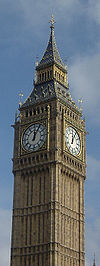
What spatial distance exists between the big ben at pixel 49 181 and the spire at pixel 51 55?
118 inches

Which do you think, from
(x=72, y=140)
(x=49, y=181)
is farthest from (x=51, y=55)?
A: (x=49, y=181)

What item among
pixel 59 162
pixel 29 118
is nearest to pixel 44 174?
pixel 59 162

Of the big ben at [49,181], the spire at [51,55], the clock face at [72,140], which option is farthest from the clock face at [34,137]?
the spire at [51,55]

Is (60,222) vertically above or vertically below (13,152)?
below

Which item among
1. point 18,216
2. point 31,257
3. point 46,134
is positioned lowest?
point 31,257

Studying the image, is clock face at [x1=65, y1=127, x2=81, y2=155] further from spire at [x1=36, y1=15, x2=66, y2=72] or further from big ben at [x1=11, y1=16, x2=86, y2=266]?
spire at [x1=36, y1=15, x2=66, y2=72]

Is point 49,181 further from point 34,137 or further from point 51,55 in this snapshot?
point 51,55

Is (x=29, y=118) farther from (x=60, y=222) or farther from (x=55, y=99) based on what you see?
(x=60, y=222)

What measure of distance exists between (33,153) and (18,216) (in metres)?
8.17

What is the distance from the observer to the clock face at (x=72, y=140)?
78.4 meters

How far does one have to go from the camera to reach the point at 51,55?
86.8m

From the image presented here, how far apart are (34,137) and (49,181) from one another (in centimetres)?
694

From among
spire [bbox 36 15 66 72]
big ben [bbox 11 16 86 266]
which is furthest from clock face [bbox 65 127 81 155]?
spire [bbox 36 15 66 72]

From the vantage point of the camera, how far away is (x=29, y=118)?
263 ft
